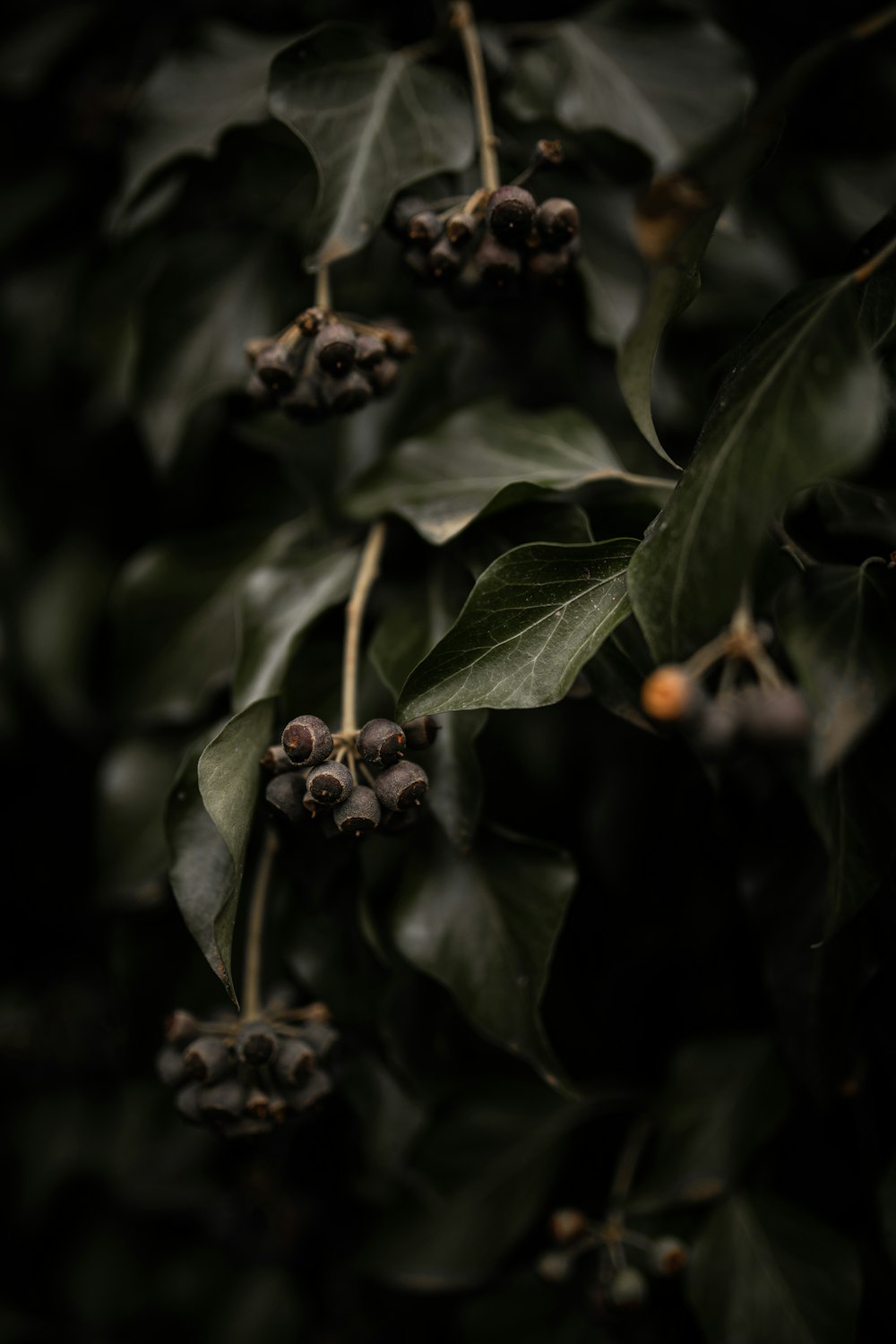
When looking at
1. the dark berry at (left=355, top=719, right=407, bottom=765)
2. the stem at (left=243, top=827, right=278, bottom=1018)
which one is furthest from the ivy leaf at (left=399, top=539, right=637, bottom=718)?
the stem at (left=243, top=827, right=278, bottom=1018)

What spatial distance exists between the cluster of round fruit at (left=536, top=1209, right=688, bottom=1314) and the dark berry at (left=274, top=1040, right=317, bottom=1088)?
33 cm

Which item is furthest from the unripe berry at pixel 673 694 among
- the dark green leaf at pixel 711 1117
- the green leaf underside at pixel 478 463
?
the dark green leaf at pixel 711 1117

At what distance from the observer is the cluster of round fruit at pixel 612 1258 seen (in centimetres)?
80

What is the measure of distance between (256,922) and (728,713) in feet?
1.31

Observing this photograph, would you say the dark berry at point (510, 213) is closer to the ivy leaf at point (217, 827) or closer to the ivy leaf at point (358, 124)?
→ the ivy leaf at point (358, 124)

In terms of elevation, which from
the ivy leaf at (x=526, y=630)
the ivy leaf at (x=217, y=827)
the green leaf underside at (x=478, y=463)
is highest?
the ivy leaf at (x=526, y=630)

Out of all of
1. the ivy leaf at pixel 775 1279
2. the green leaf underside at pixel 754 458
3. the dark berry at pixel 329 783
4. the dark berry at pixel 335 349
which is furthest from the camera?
the ivy leaf at pixel 775 1279

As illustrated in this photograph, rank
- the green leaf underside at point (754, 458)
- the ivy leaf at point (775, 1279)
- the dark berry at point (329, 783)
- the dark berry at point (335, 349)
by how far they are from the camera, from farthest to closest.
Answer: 1. the ivy leaf at point (775, 1279)
2. the dark berry at point (335, 349)
3. the dark berry at point (329, 783)
4. the green leaf underside at point (754, 458)

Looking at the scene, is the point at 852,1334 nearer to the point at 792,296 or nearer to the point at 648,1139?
the point at 648,1139

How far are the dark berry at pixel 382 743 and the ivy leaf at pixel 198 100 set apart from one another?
0.56m

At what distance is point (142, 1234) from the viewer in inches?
52.7

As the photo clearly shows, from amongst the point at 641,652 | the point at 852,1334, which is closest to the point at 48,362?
the point at 641,652

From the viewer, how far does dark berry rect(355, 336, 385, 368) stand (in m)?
0.68

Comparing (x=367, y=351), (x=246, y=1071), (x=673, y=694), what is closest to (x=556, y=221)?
(x=367, y=351)
